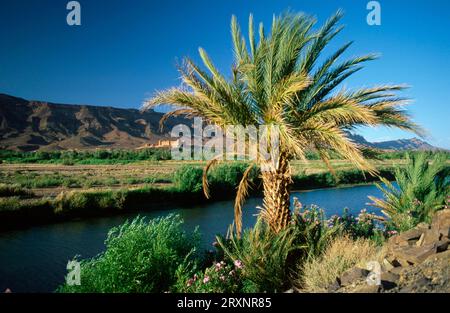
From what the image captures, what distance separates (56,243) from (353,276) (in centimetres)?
1231

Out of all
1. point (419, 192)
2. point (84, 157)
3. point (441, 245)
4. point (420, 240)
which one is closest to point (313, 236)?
point (420, 240)

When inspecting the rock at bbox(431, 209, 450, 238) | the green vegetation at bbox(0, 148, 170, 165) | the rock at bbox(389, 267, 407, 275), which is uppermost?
the green vegetation at bbox(0, 148, 170, 165)

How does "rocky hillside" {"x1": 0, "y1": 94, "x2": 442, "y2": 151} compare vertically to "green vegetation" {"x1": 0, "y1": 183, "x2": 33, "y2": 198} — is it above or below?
above

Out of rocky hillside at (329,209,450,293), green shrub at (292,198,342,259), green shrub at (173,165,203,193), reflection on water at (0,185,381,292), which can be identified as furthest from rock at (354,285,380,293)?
green shrub at (173,165,203,193)

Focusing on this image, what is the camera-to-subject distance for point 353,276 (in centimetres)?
435

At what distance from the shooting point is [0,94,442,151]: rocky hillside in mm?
80000

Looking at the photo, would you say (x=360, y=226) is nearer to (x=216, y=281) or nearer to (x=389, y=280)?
(x=389, y=280)

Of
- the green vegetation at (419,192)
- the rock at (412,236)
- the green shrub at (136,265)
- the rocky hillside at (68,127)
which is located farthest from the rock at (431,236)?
the rocky hillside at (68,127)

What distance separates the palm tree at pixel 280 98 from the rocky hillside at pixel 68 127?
7758cm

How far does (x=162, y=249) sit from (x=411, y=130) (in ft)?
17.2

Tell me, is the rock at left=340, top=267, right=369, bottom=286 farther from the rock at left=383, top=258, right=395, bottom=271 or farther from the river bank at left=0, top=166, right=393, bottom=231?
the river bank at left=0, top=166, right=393, bottom=231

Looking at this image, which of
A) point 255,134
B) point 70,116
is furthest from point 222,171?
point 70,116
